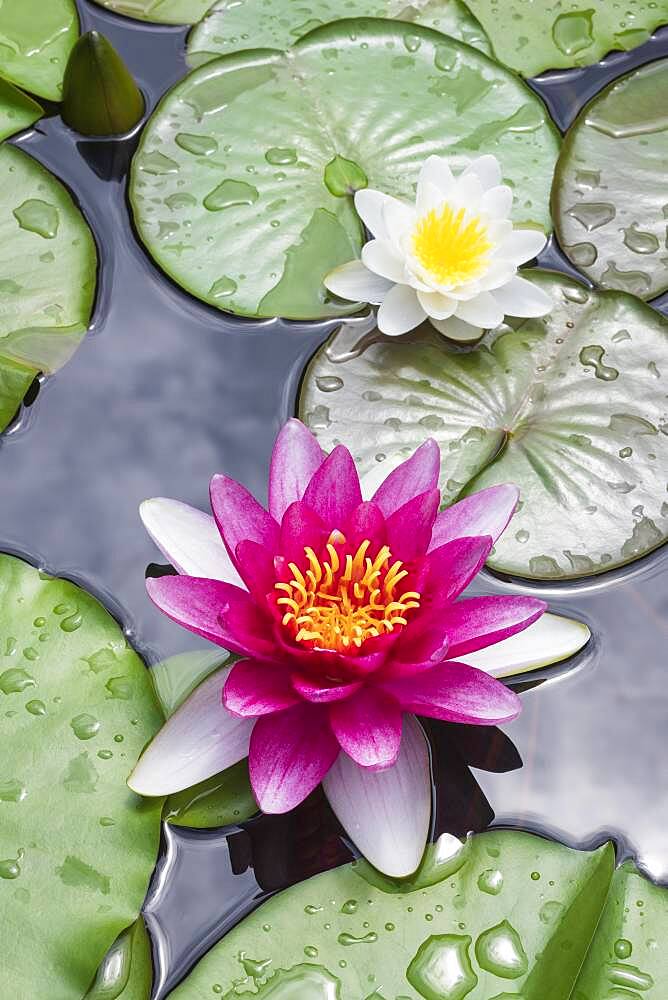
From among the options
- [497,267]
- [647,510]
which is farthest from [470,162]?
[647,510]

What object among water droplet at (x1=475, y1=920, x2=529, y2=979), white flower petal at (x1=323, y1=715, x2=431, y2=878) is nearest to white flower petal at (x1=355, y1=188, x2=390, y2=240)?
white flower petal at (x1=323, y1=715, x2=431, y2=878)

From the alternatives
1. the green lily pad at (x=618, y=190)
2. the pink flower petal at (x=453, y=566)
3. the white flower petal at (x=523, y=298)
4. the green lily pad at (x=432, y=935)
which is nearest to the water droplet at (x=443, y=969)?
the green lily pad at (x=432, y=935)

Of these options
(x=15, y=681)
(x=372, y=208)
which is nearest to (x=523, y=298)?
(x=372, y=208)

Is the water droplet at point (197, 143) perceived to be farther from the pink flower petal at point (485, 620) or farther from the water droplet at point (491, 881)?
the water droplet at point (491, 881)

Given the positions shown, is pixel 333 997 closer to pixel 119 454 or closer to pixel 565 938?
pixel 565 938

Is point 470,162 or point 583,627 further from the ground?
point 470,162

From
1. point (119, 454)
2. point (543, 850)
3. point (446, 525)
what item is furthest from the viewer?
point (119, 454)

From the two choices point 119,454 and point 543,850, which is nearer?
point 543,850
